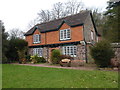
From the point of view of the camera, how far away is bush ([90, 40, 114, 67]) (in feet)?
40.2

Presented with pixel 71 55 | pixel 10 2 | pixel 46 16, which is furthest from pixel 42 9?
pixel 10 2

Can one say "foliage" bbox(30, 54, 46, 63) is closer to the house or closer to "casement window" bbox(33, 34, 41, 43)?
the house

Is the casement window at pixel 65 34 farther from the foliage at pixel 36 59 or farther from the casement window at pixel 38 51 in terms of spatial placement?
the casement window at pixel 38 51

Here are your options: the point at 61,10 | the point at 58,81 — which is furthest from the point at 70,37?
the point at 61,10

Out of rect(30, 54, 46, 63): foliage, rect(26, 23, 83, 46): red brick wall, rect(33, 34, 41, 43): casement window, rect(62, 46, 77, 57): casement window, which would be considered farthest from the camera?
rect(33, 34, 41, 43): casement window

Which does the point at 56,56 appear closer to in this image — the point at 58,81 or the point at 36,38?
the point at 36,38

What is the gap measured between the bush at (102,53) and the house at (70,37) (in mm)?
5506

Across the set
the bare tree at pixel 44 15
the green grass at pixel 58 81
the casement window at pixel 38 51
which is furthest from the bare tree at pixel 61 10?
the green grass at pixel 58 81

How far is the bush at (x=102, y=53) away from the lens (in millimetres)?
12262

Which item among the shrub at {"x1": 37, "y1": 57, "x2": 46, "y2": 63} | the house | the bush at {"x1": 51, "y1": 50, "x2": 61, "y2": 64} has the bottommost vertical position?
the shrub at {"x1": 37, "y1": 57, "x2": 46, "y2": 63}

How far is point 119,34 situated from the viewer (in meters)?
15.3

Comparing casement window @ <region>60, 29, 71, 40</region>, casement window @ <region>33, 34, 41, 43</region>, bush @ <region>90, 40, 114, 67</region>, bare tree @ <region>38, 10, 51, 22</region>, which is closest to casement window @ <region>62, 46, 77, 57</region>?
casement window @ <region>60, 29, 71, 40</region>

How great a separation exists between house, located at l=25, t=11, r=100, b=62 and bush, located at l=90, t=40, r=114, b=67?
551 centimetres

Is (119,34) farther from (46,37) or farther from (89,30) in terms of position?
(46,37)
